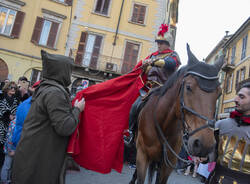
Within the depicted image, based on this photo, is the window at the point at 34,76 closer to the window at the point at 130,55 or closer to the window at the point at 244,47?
the window at the point at 130,55

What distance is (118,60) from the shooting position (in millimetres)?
19016

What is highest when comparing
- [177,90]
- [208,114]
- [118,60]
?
[118,60]

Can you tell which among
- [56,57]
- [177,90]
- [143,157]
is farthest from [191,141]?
[56,57]

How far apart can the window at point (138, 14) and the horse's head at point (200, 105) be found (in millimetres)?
18224

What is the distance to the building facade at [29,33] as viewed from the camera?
1669 centimetres

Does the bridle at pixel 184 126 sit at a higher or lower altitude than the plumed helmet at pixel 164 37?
lower

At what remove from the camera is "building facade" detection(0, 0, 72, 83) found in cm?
1669

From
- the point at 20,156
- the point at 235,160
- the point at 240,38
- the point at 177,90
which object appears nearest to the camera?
the point at 20,156

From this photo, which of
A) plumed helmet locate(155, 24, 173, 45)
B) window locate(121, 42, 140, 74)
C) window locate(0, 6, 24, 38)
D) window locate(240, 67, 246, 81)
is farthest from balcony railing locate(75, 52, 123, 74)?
plumed helmet locate(155, 24, 173, 45)

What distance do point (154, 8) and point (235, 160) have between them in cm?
1975

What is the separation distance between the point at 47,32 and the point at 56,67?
683 inches

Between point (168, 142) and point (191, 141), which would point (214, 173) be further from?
point (168, 142)

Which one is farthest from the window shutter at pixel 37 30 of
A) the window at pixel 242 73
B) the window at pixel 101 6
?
the window at pixel 242 73

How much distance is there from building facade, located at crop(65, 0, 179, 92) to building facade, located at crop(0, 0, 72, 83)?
42.5 inches
